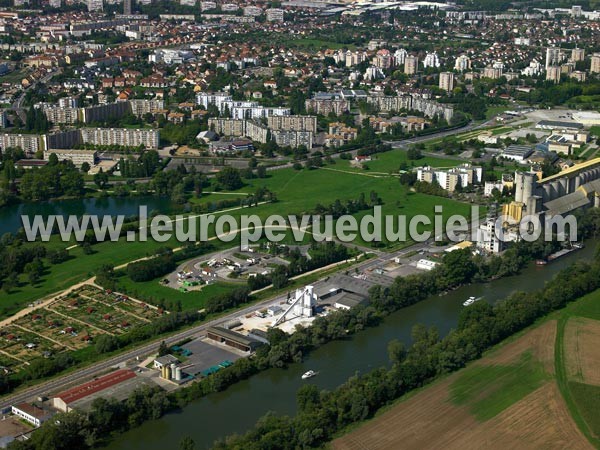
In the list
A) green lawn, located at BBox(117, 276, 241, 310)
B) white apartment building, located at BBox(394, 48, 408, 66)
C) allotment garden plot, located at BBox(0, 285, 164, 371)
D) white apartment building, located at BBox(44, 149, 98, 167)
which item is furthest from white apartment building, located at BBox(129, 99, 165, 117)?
allotment garden plot, located at BBox(0, 285, 164, 371)

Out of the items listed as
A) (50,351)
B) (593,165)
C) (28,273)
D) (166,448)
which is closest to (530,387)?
(166,448)

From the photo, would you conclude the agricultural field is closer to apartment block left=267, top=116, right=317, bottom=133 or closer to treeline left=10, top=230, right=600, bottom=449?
treeline left=10, top=230, right=600, bottom=449

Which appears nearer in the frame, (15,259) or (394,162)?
(15,259)

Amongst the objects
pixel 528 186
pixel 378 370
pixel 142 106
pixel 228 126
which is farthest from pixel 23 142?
pixel 378 370

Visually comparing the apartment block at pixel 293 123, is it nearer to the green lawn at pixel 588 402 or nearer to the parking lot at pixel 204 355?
the parking lot at pixel 204 355

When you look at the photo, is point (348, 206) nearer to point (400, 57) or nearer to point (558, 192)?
point (558, 192)

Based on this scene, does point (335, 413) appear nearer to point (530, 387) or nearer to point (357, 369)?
point (357, 369)

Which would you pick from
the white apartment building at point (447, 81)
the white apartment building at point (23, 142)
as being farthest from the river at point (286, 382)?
the white apartment building at point (447, 81)
